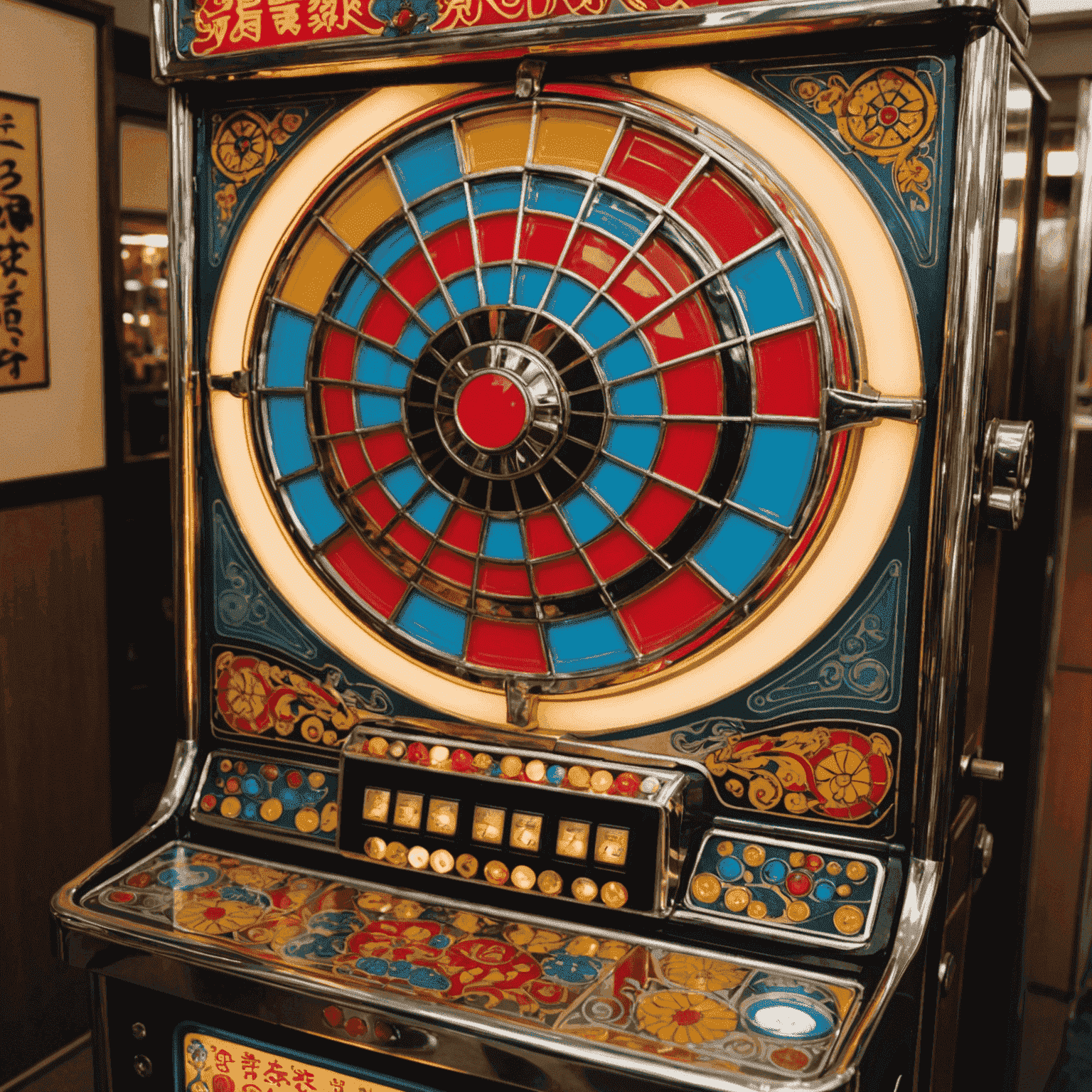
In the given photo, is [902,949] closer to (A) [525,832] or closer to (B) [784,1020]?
(B) [784,1020]

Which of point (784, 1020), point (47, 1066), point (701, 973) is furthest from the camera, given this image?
point (47, 1066)

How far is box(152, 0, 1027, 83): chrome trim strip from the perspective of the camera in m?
1.21

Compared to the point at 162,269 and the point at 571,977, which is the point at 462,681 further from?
the point at 162,269

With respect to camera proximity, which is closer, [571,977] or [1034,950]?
[571,977]

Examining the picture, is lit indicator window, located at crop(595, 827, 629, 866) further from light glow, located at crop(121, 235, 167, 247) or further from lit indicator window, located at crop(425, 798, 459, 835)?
light glow, located at crop(121, 235, 167, 247)

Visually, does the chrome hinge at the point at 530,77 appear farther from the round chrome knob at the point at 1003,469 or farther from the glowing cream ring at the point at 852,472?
the round chrome knob at the point at 1003,469

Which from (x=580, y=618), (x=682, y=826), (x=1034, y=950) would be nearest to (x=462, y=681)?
(x=580, y=618)

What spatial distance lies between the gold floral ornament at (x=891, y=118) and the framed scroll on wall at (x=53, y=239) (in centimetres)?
179

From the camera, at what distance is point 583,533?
4.86 ft

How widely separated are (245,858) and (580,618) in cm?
62

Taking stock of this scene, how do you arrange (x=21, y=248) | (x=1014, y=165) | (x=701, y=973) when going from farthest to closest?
(x=21, y=248) < (x=1014, y=165) < (x=701, y=973)

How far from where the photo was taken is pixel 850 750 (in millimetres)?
1360

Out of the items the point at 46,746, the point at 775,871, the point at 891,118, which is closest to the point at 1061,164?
the point at 891,118

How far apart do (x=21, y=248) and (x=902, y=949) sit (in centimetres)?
219
